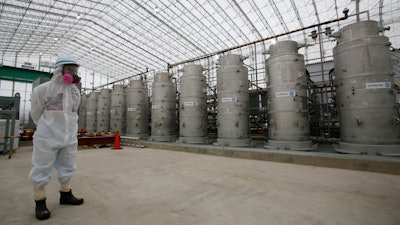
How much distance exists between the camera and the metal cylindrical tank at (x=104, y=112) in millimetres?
12496

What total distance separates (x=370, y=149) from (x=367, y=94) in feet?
4.31

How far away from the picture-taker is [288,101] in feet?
18.3

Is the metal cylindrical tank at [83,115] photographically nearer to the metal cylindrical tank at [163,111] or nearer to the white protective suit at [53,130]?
the metal cylindrical tank at [163,111]

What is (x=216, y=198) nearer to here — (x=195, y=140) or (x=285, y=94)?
(x=285, y=94)

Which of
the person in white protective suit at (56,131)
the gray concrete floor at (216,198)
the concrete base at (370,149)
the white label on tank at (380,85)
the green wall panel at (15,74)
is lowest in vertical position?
the gray concrete floor at (216,198)

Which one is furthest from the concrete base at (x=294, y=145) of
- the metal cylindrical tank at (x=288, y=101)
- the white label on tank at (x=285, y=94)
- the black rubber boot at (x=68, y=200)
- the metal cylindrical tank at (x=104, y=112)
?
the metal cylindrical tank at (x=104, y=112)

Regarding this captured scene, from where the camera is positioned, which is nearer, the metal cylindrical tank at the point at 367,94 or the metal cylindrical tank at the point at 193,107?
the metal cylindrical tank at the point at 367,94

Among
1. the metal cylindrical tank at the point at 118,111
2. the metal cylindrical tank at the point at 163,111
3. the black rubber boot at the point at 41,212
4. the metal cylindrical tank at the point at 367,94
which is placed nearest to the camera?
→ the black rubber boot at the point at 41,212

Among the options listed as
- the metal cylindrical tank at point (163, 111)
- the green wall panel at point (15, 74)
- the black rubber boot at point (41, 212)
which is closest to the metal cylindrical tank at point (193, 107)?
the metal cylindrical tank at point (163, 111)

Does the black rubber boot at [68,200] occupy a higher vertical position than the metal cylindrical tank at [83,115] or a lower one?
lower

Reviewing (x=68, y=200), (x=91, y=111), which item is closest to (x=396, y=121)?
(x=68, y=200)

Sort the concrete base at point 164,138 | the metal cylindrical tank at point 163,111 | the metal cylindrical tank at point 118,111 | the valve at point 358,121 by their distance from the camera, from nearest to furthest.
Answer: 1. the valve at point 358,121
2. the concrete base at point 164,138
3. the metal cylindrical tank at point 163,111
4. the metal cylindrical tank at point 118,111

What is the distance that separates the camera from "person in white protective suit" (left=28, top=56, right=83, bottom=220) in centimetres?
210

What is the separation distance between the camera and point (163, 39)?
65.1 ft
